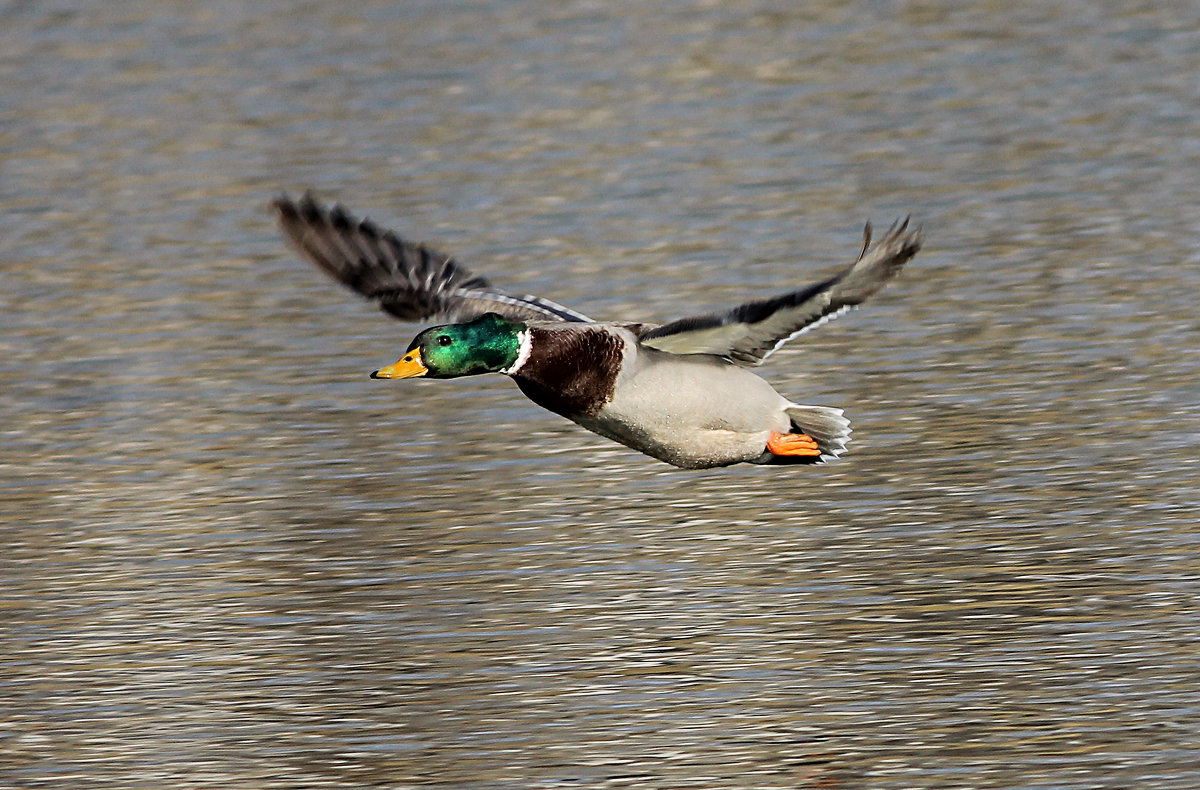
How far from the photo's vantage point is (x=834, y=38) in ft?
80.2

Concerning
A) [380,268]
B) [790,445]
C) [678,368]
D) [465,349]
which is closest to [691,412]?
[678,368]

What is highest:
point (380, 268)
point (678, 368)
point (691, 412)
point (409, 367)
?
point (380, 268)

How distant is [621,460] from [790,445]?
2.38 metres

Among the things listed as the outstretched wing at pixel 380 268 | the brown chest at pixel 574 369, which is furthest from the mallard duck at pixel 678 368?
the outstretched wing at pixel 380 268

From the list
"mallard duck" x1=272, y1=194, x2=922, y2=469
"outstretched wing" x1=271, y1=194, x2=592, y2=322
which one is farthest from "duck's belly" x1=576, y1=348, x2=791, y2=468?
"outstretched wing" x1=271, y1=194, x2=592, y2=322

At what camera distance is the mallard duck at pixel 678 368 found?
9.06 m

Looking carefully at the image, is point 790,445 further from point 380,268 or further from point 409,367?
point 380,268

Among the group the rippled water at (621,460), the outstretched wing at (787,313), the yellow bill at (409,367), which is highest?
the outstretched wing at (787,313)

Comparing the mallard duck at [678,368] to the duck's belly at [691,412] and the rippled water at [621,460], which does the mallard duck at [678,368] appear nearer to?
the duck's belly at [691,412]

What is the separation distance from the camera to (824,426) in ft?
31.9

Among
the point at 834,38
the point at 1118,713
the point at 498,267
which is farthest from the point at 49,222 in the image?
the point at 1118,713

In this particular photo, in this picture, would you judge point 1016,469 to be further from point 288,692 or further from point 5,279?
point 5,279

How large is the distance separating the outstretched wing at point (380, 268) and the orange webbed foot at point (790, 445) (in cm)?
129

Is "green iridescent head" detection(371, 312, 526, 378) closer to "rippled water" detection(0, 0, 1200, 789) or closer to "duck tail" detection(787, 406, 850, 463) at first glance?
"rippled water" detection(0, 0, 1200, 789)
